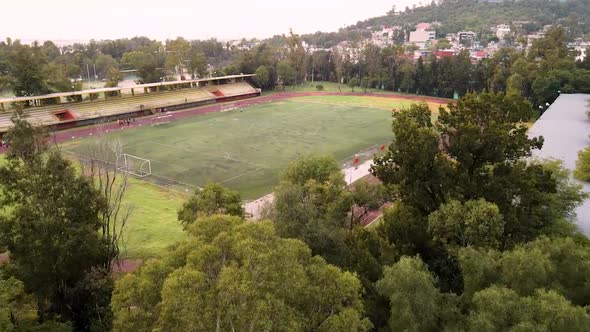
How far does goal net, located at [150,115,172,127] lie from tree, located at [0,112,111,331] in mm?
37020

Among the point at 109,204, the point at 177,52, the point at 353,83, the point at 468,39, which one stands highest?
the point at 468,39

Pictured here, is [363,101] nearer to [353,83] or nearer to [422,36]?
[353,83]

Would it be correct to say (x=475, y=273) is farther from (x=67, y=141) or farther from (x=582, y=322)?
(x=67, y=141)

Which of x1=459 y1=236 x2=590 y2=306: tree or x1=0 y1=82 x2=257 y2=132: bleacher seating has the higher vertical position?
x1=0 y1=82 x2=257 y2=132: bleacher seating

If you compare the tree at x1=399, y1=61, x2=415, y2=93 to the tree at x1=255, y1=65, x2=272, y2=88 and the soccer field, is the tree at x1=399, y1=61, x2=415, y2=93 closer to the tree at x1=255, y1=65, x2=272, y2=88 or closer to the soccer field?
the soccer field

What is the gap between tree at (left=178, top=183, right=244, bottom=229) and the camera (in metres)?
18.3

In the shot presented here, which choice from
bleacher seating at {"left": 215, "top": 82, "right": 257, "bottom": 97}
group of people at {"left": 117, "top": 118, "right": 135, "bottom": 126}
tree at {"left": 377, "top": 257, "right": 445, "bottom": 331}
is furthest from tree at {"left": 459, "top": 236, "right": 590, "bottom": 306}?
bleacher seating at {"left": 215, "top": 82, "right": 257, "bottom": 97}

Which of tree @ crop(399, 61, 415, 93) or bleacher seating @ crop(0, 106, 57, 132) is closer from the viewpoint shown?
bleacher seating @ crop(0, 106, 57, 132)

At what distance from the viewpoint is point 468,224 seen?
15031 millimetres

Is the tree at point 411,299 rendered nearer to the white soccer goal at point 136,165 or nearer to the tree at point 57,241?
the tree at point 57,241

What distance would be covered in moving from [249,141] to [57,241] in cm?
3042

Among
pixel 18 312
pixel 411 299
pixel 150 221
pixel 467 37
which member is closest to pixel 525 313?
pixel 411 299

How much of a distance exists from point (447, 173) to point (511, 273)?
18.7 ft

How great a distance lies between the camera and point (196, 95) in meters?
66.0
